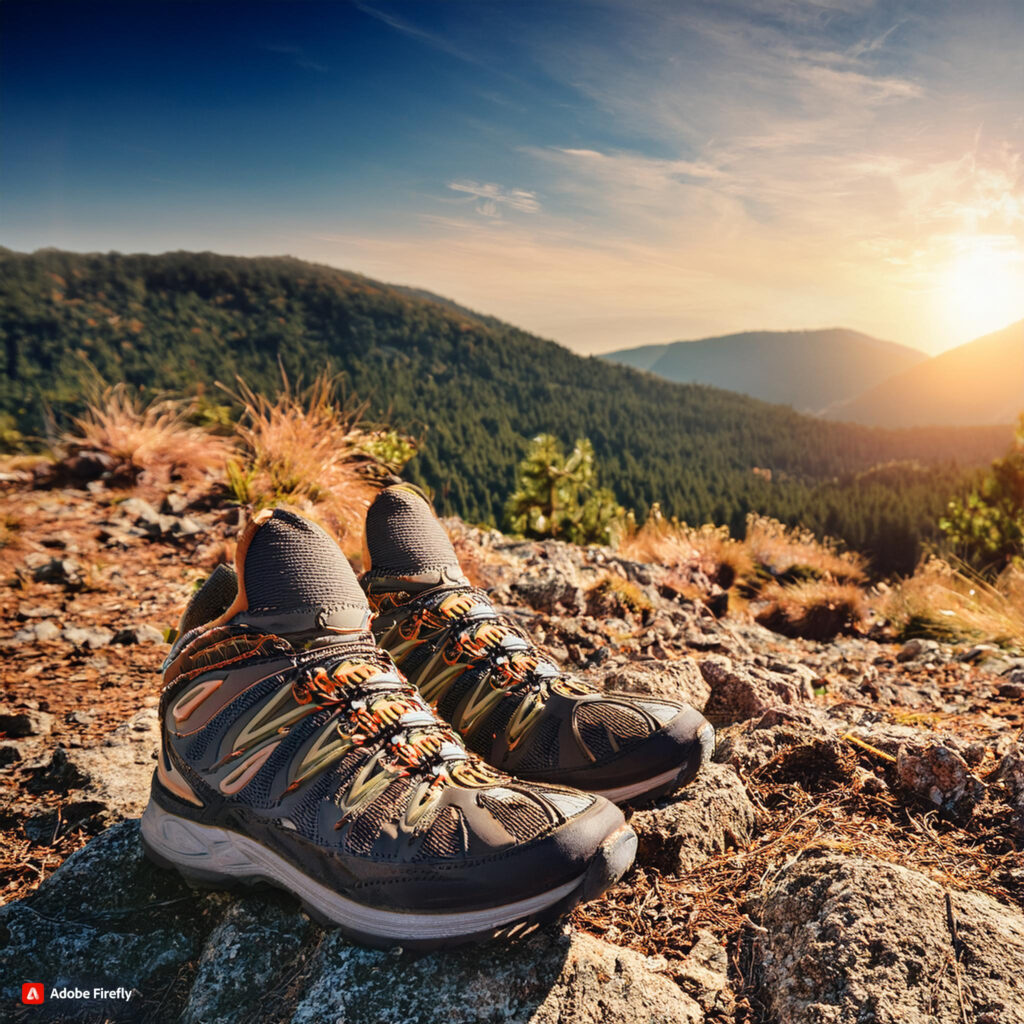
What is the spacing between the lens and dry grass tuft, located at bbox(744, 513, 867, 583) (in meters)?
9.68

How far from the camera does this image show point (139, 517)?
17.8 ft

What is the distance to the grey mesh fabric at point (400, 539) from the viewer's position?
2041 mm

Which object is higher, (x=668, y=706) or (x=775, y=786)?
(x=668, y=706)

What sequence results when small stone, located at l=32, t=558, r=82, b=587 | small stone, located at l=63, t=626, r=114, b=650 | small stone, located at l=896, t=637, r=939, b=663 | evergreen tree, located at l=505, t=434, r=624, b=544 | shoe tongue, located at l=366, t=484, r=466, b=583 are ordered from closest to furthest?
shoe tongue, located at l=366, t=484, r=466, b=583 < small stone, located at l=63, t=626, r=114, b=650 < small stone, located at l=32, t=558, r=82, b=587 < small stone, located at l=896, t=637, r=939, b=663 < evergreen tree, located at l=505, t=434, r=624, b=544

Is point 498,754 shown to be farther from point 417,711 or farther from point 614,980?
point 614,980

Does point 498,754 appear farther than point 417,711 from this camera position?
Yes

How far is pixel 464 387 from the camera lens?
477 ft

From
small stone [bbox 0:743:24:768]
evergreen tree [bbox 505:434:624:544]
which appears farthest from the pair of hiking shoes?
evergreen tree [bbox 505:434:624:544]

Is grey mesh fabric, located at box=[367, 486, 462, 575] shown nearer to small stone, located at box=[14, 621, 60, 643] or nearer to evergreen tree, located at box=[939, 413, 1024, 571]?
small stone, located at box=[14, 621, 60, 643]

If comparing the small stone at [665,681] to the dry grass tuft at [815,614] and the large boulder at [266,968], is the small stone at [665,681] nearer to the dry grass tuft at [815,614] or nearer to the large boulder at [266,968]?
the large boulder at [266,968]

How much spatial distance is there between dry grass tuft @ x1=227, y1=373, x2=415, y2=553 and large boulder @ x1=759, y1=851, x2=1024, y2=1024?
432 cm

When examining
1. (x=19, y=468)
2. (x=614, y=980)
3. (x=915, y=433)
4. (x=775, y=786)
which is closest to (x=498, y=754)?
(x=614, y=980)

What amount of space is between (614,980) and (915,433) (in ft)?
716

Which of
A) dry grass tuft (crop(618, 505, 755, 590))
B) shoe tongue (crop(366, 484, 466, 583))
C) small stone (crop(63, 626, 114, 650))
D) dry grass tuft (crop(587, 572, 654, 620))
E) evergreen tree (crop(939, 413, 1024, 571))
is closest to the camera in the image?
shoe tongue (crop(366, 484, 466, 583))
